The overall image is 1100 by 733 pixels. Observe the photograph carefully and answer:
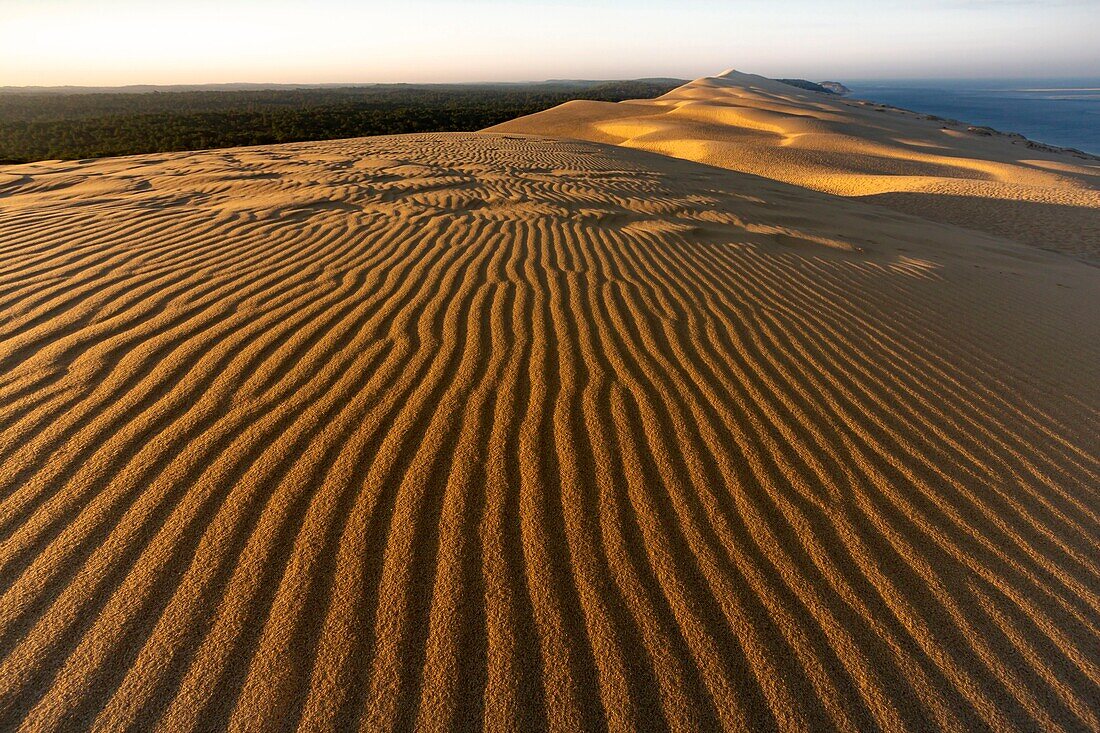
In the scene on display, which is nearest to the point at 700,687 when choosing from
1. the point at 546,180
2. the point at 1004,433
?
the point at 1004,433

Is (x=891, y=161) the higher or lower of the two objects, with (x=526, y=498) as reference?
lower

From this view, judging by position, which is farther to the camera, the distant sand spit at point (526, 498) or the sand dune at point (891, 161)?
the sand dune at point (891, 161)

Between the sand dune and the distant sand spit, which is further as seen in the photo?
the sand dune

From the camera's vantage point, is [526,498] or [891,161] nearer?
[526,498]
